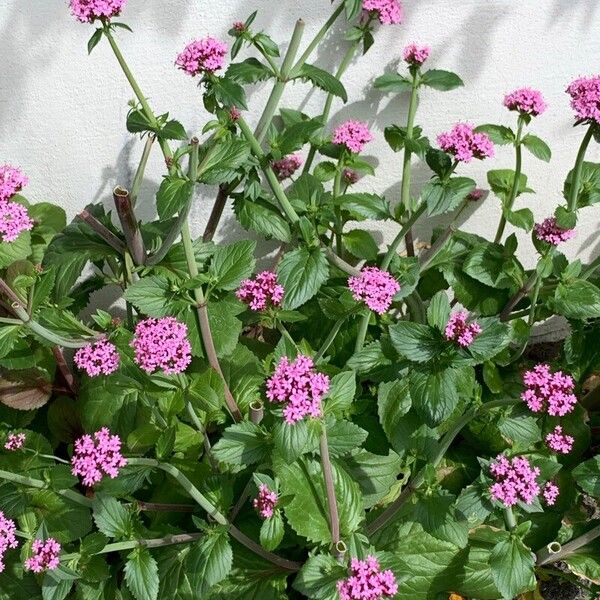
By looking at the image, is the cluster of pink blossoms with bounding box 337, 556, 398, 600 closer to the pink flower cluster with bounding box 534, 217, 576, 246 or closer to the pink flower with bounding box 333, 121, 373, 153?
the pink flower cluster with bounding box 534, 217, 576, 246

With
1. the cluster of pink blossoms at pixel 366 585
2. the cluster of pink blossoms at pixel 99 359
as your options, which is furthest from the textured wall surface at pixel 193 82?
the cluster of pink blossoms at pixel 366 585

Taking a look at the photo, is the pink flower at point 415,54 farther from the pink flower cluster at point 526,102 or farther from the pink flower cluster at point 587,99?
the pink flower cluster at point 587,99

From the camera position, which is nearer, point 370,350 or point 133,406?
point 370,350

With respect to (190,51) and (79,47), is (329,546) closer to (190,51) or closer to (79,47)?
(190,51)

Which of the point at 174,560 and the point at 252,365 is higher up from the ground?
the point at 252,365

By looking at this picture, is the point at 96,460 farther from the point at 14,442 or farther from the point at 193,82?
the point at 193,82

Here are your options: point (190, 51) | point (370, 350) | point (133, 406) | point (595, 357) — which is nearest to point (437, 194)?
point (370, 350)
